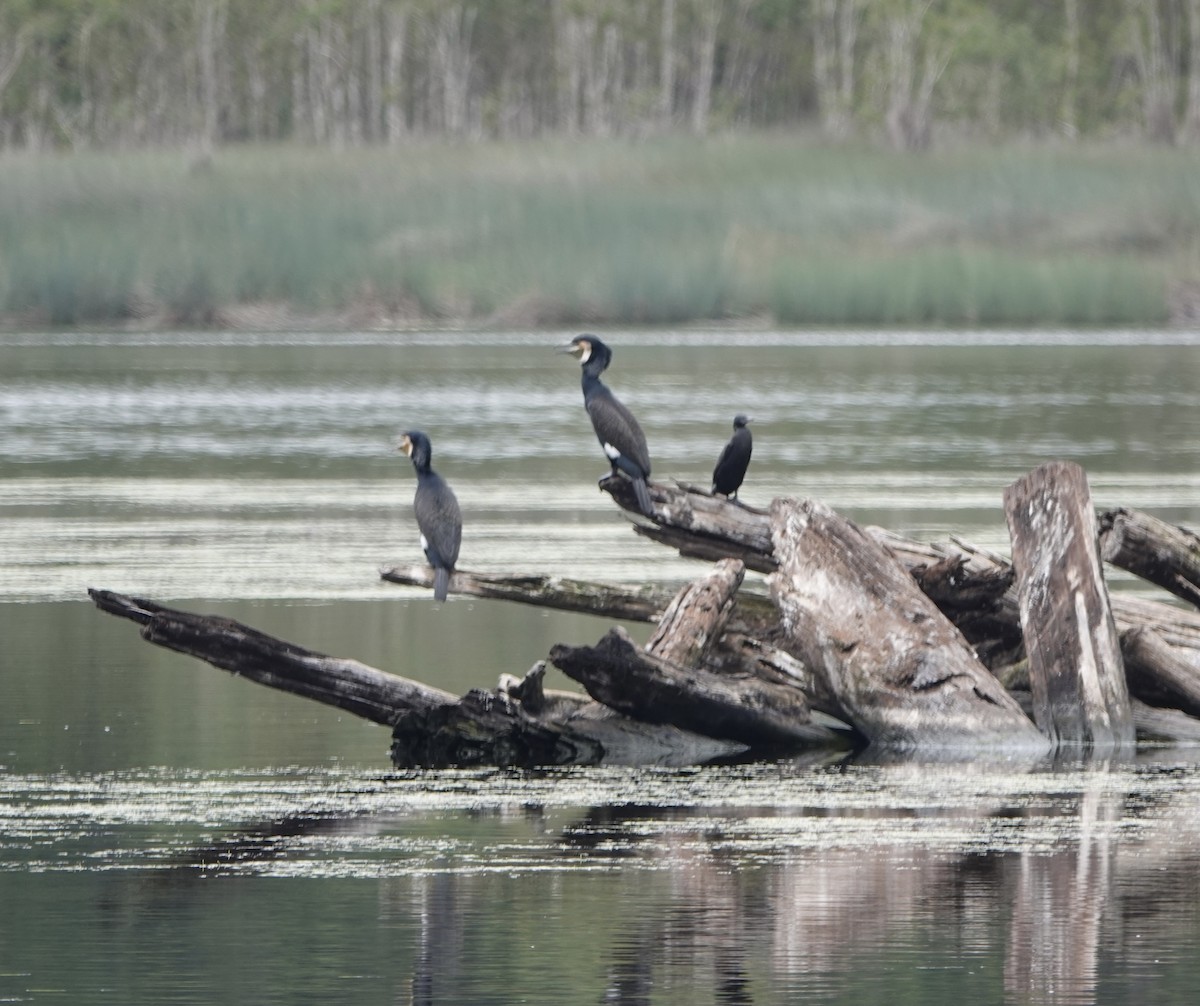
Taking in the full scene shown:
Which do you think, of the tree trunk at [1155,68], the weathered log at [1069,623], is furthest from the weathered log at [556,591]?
the tree trunk at [1155,68]

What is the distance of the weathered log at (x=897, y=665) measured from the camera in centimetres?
1045

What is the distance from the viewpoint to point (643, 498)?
445 inches

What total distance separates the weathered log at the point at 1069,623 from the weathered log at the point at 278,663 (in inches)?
87.3

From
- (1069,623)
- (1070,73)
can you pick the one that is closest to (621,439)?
(1069,623)

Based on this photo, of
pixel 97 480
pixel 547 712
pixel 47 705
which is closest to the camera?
pixel 547 712

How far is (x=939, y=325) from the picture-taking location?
4944 cm

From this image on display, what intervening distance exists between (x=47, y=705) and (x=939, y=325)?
127 feet

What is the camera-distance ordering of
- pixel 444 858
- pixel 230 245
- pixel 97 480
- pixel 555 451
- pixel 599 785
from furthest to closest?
pixel 230 245
pixel 555 451
pixel 97 480
pixel 599 785
pixel 444 858

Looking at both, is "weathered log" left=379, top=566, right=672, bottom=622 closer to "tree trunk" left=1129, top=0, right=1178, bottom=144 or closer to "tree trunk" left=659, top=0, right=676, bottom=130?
"tree trunk" left=1129, top=0, right=1178, bottom=144

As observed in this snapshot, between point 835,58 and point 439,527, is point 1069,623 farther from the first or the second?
point 835,58

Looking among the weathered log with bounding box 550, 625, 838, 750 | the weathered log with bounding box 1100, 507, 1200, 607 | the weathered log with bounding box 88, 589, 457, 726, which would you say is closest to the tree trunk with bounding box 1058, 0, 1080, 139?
the weathered log with bounding box 1100, 507, 1200, 607

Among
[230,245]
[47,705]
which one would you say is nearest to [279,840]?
[47,705]

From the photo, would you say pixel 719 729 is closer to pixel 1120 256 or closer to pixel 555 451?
pixel 555 451

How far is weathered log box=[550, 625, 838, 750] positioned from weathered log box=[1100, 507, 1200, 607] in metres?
1.34
